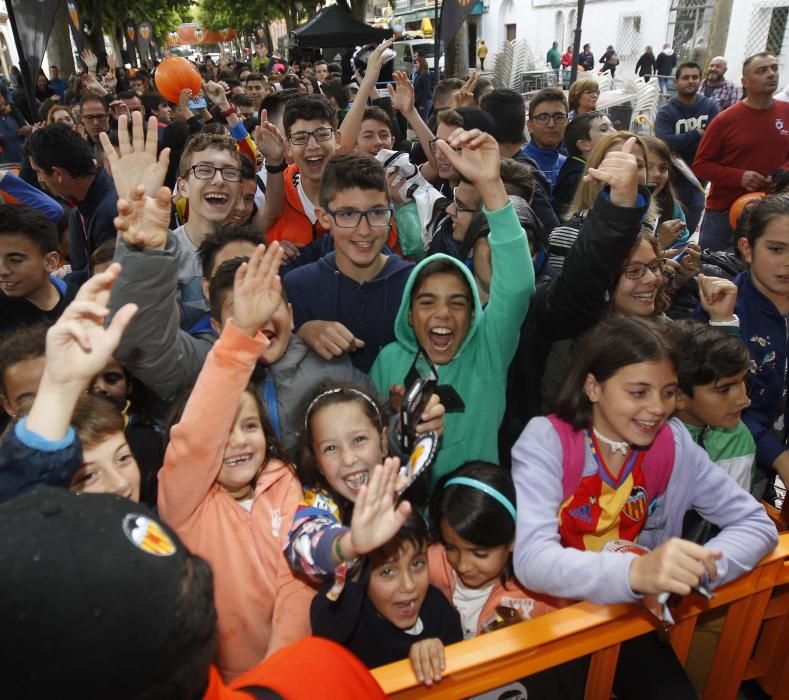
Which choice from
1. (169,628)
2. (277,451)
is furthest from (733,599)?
(169,628)

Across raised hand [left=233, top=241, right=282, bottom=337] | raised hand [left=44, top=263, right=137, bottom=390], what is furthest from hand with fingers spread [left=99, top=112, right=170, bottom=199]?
raised hand [left=44, top=263, right=137, bottom=390]

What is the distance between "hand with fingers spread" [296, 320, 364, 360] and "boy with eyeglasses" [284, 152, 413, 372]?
0.35m

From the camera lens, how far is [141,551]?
785 mm

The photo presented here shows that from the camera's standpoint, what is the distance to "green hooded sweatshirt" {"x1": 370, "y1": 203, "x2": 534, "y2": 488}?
2.13m

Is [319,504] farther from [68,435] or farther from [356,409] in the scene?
[68,435]

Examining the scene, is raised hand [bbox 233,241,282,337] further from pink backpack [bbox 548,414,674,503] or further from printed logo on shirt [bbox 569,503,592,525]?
printed logo on shirt [bbox 569,503,592,525]

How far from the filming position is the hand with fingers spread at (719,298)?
89.9 inches

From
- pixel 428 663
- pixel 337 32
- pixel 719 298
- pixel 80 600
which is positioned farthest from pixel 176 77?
pixel 337 32

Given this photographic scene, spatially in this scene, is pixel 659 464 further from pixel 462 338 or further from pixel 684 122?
pixel 684 122

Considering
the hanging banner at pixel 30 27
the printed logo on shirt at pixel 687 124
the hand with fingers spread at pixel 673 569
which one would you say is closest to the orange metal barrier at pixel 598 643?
the hand with fingers spread at pixel 673 569

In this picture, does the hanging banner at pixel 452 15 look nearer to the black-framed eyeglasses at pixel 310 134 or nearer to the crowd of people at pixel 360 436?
the black-framed eyeglasses at pixel 310 134

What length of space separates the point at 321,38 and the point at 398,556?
15.9 m

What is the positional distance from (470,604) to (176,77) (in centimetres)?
671

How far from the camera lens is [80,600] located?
2.31ft
